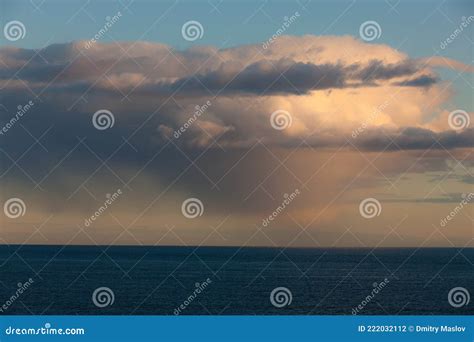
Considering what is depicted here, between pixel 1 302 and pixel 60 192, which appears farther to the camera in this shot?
pixel 60 192

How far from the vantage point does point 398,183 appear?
104m

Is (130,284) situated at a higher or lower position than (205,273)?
lower

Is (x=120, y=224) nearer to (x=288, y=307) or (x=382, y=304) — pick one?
(x=288, y=307)

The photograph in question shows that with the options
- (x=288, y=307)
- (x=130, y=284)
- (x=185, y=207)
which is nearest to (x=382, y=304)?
(x=288, y=307)

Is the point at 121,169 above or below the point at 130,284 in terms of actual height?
above

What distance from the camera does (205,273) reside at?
152750 mm

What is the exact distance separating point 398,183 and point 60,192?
1858 inches

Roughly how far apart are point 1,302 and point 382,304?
49619 mm

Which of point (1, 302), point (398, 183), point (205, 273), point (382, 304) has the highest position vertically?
point (398, 183)

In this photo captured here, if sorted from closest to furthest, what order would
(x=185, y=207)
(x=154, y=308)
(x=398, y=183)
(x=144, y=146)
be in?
(x=185, y=207)
(x=154, y=308)
(x=398, y=183)
(x=144, y=146)
